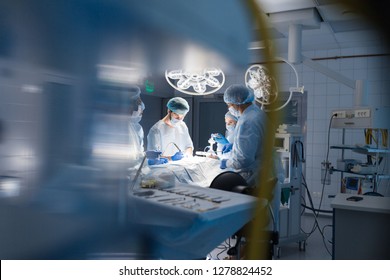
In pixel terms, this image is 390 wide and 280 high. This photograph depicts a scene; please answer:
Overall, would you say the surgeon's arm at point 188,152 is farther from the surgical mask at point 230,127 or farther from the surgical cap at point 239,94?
the surgical cap at point 239,94

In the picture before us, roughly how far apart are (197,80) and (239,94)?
0.28 metres

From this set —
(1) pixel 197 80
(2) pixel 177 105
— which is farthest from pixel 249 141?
(2) pixel 177 105

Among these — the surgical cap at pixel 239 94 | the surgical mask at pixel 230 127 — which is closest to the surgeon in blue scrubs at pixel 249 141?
the surgical cap at pixel 239 94

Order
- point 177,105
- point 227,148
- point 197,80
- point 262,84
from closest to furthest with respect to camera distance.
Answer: point 262,84 < point 197,80 < point 227,148 < point 177,105

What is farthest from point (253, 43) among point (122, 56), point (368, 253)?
point (368, 253)

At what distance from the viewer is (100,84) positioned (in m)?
0.77

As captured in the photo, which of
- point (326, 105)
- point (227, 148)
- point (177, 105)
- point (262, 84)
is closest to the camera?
point (262, 84)

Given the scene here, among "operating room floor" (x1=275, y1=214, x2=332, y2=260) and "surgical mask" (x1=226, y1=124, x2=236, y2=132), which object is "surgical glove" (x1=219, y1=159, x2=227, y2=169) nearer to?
"surgical mask" (x1=226, y1=124, x2=236, y2=132)

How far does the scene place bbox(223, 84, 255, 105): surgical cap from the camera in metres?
2.04

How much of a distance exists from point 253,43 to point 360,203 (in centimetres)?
101

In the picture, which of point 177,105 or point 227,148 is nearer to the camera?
point 227,148

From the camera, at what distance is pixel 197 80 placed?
6.56ft

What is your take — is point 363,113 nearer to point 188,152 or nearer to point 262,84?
point 262,84
